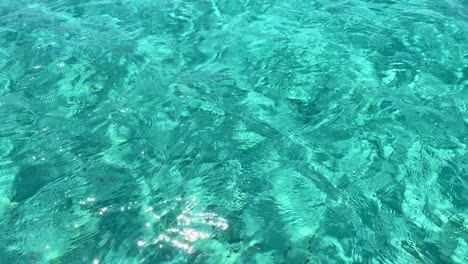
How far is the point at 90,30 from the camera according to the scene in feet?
22.8

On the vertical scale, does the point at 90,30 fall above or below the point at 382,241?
→ above

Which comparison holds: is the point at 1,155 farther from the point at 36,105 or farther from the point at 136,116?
the point at 136,116

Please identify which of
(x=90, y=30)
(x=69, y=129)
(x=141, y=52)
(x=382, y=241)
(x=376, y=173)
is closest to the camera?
(x=382, y=241)

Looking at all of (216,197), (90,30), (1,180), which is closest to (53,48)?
(90,30)

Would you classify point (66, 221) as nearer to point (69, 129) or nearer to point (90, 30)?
point (69, 129)

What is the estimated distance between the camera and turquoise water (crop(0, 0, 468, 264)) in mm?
3559

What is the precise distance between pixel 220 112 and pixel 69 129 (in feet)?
6.55

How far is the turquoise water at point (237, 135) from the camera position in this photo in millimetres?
3559

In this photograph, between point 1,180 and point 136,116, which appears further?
point 136,116

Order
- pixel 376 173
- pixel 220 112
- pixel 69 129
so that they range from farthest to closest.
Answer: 1. pixel 220 112
2. pixel 69 129
3. pixel 376 173

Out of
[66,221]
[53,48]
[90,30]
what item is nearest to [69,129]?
[66,221]

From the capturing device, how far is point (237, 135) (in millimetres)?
4742

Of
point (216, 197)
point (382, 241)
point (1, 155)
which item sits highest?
point (1, 155)

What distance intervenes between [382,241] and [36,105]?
15.5 feet
